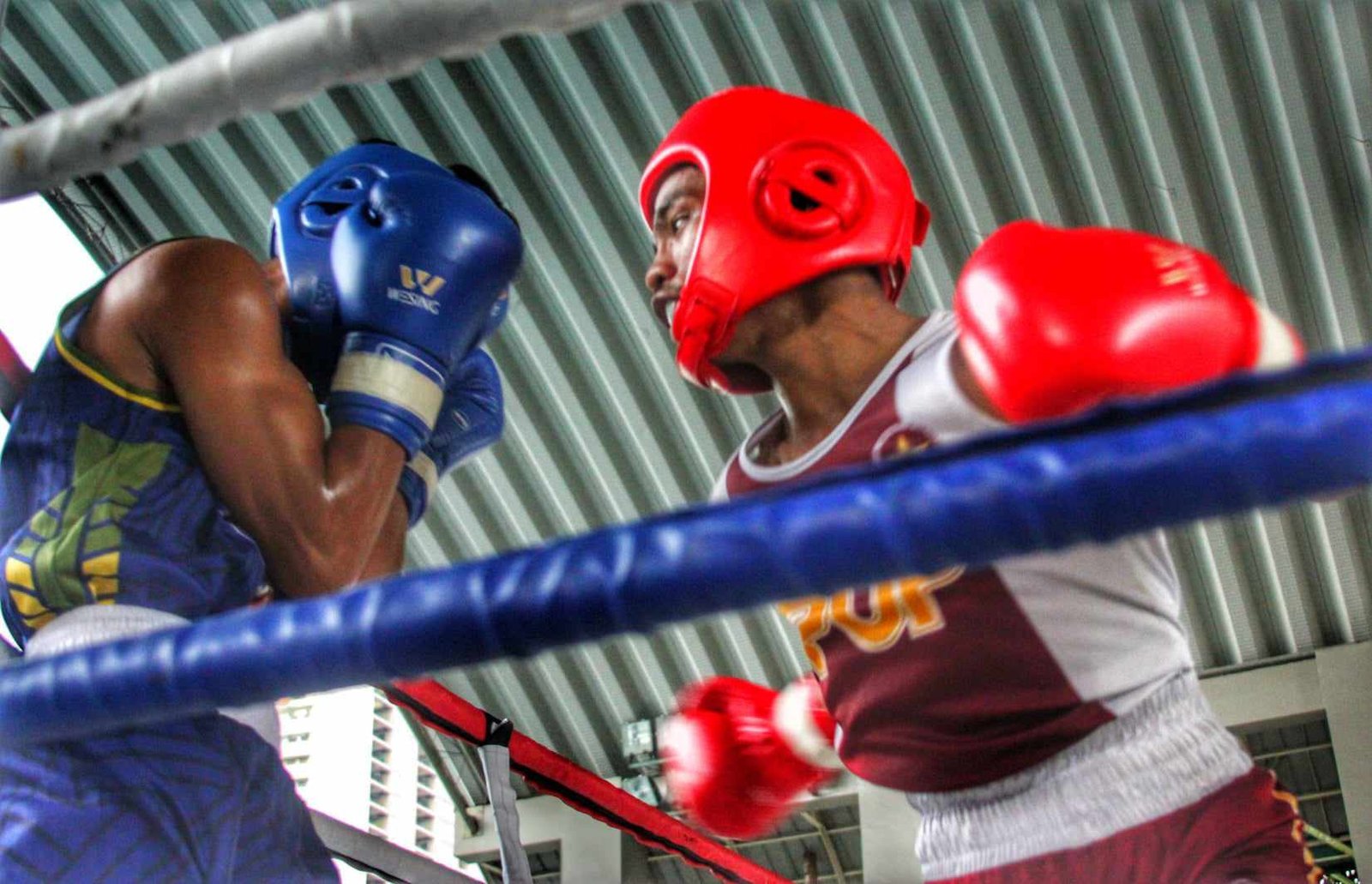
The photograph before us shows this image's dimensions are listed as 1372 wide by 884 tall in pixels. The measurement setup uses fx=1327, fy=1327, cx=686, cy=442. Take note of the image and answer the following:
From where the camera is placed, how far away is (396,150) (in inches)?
76.6

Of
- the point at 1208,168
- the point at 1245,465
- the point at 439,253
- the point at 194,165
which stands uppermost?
the point at 194,165

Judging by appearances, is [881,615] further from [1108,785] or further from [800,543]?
[800,543]

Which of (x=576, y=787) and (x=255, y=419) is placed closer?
(x=255, y=419)

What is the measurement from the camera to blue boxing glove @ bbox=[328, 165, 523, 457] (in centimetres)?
166

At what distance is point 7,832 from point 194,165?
250 centimetres

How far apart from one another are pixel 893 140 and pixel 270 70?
185 centimetres

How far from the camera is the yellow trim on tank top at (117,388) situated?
1525mm

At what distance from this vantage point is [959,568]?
1274 millimetres

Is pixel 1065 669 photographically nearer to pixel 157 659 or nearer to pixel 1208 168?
pixel 157 659

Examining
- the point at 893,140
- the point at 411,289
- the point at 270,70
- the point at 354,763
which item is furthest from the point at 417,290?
the point at 354,763

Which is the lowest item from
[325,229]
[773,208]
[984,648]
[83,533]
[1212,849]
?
[1212,849]

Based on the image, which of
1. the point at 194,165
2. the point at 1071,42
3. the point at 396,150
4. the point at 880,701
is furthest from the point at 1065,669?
the point at 194,165

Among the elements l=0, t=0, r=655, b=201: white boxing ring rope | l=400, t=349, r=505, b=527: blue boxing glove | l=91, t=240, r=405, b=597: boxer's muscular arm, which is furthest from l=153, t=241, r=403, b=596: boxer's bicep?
l=400, t=349, r=505, b=527: blue boxing glove

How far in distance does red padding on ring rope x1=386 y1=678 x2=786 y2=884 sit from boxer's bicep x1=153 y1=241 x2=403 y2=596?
0.64 metres
